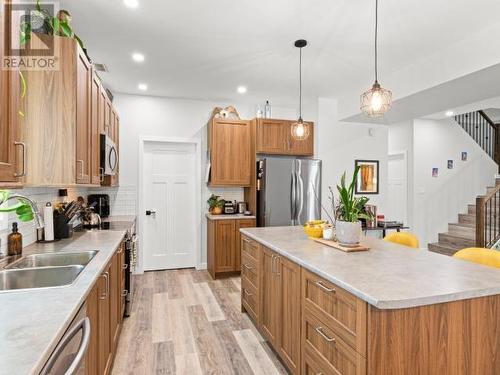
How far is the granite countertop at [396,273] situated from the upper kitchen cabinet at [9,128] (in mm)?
1542

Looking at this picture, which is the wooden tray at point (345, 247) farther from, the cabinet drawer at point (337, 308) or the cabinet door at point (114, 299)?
the cabinet door at point (114, 299)

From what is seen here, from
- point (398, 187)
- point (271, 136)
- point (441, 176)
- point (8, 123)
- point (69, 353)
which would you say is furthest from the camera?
point (398, 187)

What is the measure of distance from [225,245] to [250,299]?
1.59 meters

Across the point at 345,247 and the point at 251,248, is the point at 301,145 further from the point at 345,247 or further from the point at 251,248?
the point at 345,247

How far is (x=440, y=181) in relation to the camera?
6391 millimetres

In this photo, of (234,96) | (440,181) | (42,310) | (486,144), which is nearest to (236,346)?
(42,310)

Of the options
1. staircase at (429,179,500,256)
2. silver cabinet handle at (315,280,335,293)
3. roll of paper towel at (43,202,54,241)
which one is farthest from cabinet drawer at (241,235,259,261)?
staircase at (429,179,500,256)

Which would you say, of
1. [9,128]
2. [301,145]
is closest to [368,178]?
[301,145]

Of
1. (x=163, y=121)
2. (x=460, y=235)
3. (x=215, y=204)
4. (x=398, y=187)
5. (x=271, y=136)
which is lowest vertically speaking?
(x=460, y=235)

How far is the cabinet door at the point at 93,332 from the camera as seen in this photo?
1505mm

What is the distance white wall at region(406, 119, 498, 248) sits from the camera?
6.25 m

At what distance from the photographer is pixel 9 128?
1256mm

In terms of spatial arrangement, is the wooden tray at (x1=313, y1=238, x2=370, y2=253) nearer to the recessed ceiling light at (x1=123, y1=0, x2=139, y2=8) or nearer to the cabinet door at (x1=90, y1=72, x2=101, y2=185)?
the cabinet door at (x1=90, y1=72, x2=101, y2=185)

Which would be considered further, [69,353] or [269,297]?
[269,297]
